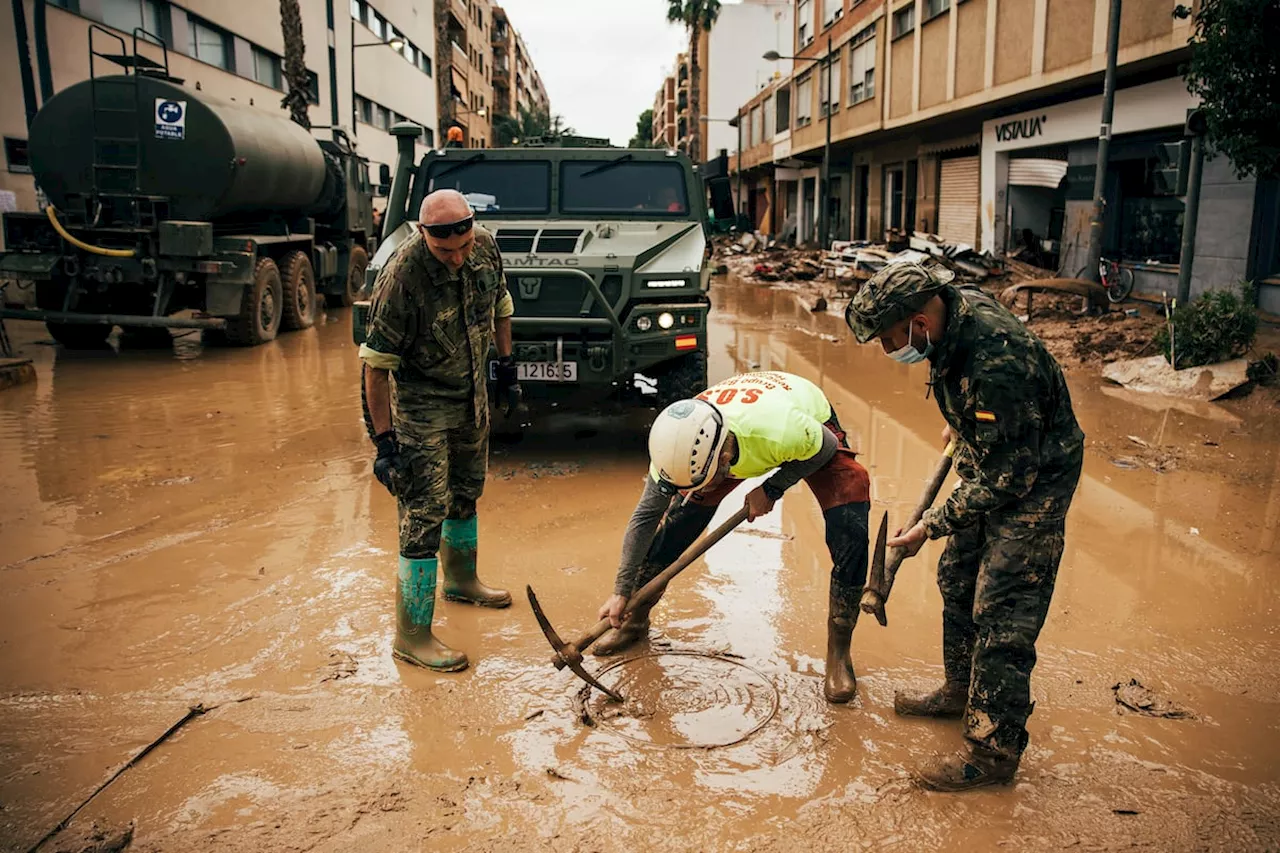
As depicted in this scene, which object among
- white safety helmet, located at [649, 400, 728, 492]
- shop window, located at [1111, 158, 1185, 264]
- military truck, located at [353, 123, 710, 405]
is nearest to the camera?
white safety helmet, located at [649, 400, 728, 492]

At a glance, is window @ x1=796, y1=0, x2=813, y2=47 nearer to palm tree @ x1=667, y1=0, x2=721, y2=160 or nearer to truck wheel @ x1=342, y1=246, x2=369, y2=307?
palm tree @ x1=667, y1=0, x2=721, y2=160

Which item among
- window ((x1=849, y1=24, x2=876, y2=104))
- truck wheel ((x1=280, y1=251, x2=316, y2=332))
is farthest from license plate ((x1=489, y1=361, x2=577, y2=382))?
window ((x1=849, y1=24, x2=876, y2=104))

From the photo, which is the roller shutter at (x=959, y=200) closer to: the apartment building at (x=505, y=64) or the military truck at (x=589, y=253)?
the military truck at (x=589, y=253)

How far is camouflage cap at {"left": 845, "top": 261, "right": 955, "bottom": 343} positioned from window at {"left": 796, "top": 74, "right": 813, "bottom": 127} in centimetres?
3167

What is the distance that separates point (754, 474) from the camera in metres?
3.37

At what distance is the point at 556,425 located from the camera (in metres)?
7.88

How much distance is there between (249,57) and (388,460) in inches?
840

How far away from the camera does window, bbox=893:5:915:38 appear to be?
73.5 ft

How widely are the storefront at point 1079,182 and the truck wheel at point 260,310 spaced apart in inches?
405

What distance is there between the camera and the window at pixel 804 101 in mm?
32938

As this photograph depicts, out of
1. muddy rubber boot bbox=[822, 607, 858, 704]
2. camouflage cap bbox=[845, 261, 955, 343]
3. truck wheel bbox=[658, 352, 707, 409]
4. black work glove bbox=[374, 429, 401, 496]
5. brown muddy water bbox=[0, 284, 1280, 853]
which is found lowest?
→ brown muddy water bbox=[0, 284, 1280, 853]

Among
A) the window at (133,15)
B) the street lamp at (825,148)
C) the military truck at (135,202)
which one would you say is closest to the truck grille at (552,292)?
the military truck at (135,202)

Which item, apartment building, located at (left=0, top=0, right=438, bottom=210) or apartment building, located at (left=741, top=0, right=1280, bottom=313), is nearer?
apartment building, located at (left=741, top=0, right=1280, bottom=313)

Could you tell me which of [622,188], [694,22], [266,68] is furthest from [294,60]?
[694,22]
